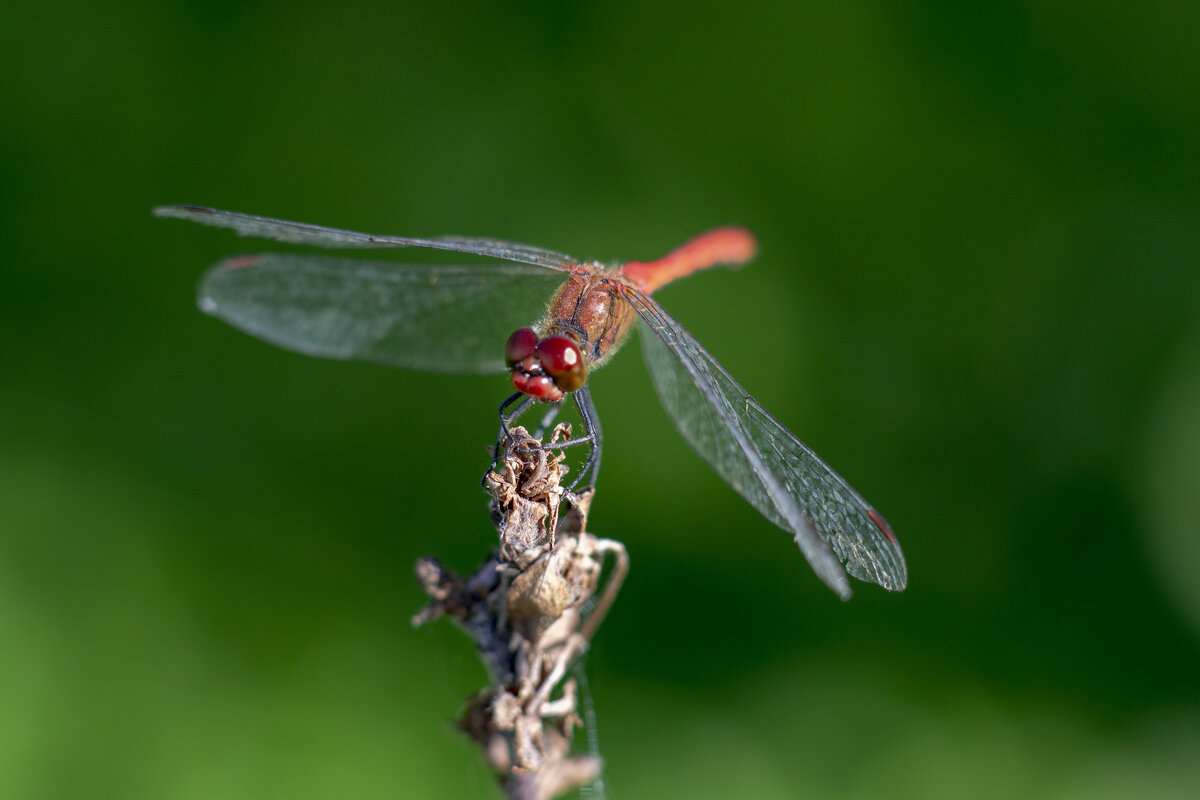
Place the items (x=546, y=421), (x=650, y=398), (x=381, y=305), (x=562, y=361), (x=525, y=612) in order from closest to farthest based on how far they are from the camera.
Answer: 1. (x=525, y=612)
2. (x=562, y=361)
3. (x=546, y=421)
4. (x=381, y=305)
5. (x=650, y=398)

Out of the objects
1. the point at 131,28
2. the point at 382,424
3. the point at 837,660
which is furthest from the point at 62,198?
the point at 837,660

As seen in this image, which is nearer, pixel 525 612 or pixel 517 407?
pixel 525 612

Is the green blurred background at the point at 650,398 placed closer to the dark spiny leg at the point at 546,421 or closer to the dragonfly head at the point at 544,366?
the dark spiny leg at the point at 546,421

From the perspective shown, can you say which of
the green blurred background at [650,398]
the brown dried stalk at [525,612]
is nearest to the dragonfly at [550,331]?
the brown dried stalk at [525,612]

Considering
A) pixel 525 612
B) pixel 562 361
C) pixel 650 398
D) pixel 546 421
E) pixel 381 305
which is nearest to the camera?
pixel 525 612

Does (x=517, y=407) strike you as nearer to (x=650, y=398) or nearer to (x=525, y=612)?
(x=525, y=612)

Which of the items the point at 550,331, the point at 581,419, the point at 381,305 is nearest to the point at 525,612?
the point at 581,419

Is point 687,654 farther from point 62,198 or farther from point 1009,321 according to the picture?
point 62,198

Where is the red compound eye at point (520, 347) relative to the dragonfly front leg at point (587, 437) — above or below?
above
